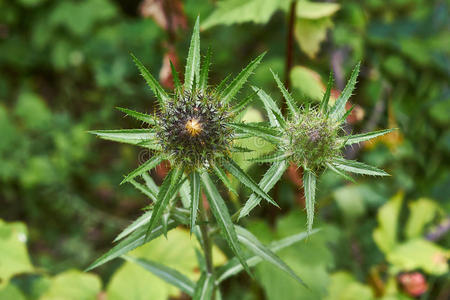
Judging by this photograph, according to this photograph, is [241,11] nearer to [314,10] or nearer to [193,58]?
[314,10]

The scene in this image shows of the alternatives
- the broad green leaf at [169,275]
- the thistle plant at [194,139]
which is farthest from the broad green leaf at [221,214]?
the broad green leaf at [169,275]

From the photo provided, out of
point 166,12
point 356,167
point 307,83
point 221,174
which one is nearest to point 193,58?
point 221,174

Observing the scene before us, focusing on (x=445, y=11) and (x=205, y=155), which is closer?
(x=205, y=155)

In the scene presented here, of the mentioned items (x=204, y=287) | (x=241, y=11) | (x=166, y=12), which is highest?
(x=166, y=12)

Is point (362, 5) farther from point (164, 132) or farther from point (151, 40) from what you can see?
point (164, 132)

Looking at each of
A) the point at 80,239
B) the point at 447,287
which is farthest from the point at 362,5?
the point at 80,239

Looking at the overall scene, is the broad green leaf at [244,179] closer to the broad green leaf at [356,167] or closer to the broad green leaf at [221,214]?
the broad green leaf at [221,214]
